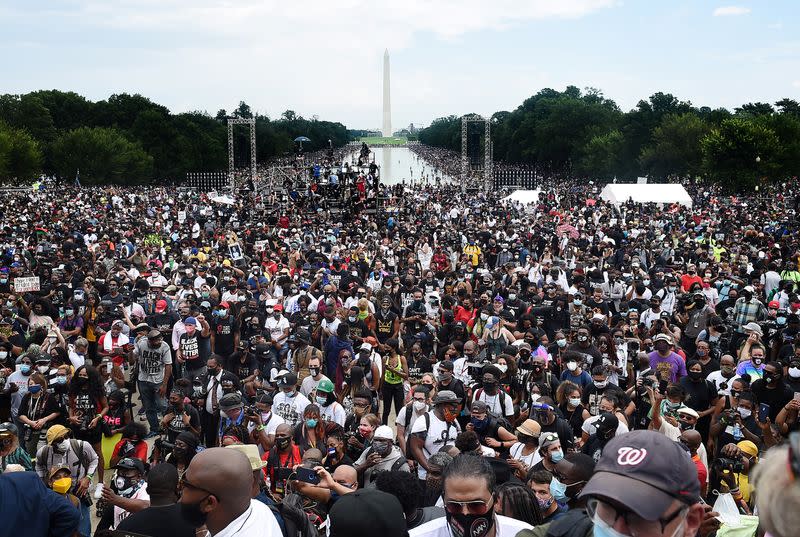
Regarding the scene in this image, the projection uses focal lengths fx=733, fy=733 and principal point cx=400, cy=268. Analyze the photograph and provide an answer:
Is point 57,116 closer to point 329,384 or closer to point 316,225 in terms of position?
point 316,225

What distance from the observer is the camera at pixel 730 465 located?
6.21 meters

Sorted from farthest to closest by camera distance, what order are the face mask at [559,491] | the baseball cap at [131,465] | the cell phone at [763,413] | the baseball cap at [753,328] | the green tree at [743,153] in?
the green tree at [743,153] < the baseball cap at [753,328] < the cell phone at [763,413] < the baseball cap at [131,465] < the face mask at [559,491]

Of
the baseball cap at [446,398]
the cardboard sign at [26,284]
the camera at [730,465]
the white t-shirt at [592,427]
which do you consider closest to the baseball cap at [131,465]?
the baseball cap at [446,398]

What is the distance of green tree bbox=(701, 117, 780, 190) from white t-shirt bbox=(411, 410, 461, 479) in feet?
167

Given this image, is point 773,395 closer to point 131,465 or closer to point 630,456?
point 131,465

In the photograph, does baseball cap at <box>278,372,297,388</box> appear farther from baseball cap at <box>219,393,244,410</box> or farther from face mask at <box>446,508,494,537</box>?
face mask at <box>446,508,494,537</box>

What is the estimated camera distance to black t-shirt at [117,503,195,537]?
413 centimetres

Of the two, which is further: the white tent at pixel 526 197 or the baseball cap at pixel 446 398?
the white tent at pixel 526 197

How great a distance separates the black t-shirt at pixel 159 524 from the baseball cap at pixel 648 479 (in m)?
2.82

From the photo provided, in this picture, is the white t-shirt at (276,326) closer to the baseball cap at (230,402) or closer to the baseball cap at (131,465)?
the baseball cap at (230,402)

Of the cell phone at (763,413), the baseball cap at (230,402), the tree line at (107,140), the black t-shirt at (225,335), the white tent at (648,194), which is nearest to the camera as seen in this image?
the baseball cap at (230,402)

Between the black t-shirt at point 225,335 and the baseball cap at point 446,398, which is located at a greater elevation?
the baseball cap at point 446,398

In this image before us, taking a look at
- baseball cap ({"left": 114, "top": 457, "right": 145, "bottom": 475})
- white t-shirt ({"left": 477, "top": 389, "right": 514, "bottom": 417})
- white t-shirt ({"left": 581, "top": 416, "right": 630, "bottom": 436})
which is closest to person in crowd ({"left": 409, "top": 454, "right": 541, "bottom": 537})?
baseball cap ({"left": 114, "top": 457, "right": 145, "bottom": 475})

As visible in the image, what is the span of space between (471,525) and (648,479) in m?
1.77
